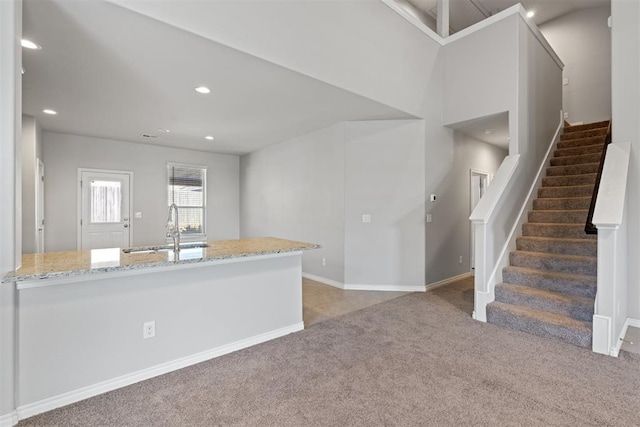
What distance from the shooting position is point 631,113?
3.24m

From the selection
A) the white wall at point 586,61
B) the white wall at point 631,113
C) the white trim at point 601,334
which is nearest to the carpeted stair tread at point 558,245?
the white wall at point 631,113

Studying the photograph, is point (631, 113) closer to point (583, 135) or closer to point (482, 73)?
point (482, 73)

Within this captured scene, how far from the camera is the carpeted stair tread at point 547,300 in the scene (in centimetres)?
294

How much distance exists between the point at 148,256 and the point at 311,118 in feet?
10.1

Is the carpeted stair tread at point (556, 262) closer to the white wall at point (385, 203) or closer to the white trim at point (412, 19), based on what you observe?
the white wall at point (385, 203)

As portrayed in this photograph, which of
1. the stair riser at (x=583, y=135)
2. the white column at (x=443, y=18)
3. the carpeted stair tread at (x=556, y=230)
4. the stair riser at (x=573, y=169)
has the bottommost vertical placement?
the carpeted stair tread at (x=556, y=230)

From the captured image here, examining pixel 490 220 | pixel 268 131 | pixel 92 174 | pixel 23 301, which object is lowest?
pixel 23 301

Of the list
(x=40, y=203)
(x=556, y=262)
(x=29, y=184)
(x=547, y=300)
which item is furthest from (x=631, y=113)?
(x=40, y=203)

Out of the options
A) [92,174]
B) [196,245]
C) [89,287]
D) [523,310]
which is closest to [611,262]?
[523,310]

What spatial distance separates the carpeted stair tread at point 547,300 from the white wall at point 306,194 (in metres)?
2.24

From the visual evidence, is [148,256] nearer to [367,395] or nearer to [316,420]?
[316,420]

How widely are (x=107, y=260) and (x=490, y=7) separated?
7.82 metres

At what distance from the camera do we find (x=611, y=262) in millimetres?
2570

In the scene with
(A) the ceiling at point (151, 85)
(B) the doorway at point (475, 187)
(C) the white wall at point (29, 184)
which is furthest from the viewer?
(B) the doorway at point (475, 187)
